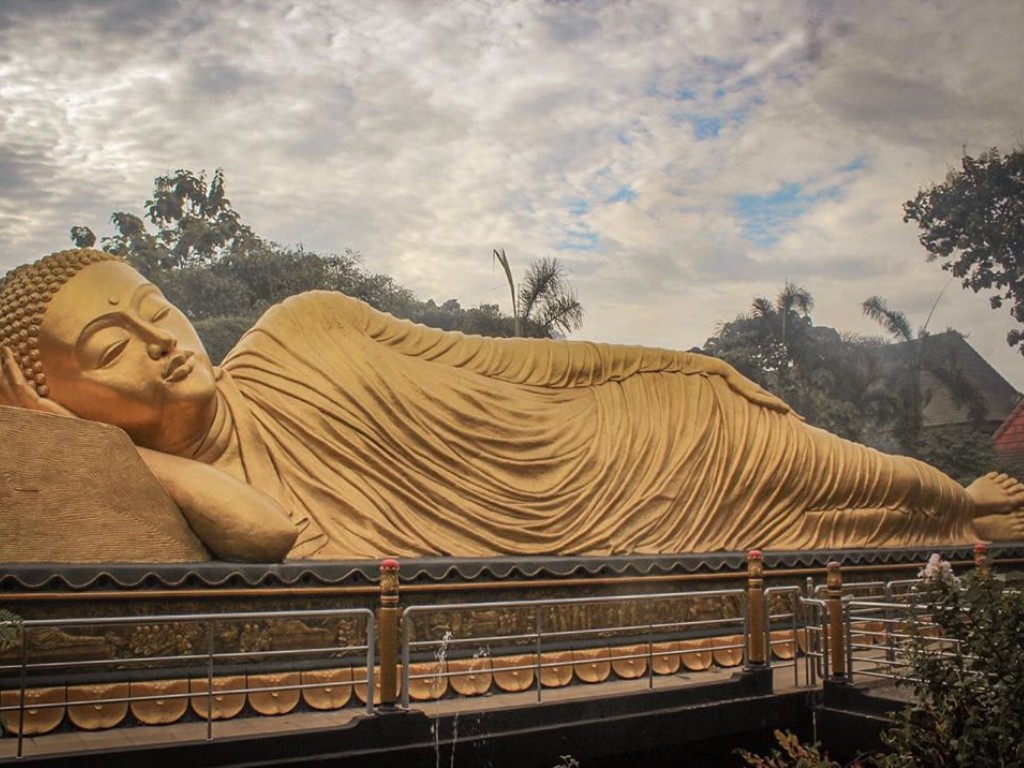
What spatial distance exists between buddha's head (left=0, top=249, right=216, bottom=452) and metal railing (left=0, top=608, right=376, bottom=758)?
1154 millimetres

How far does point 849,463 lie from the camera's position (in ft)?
24.0

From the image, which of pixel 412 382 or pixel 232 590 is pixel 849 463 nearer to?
pixel 412 382

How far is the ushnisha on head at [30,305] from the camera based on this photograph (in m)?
5.21

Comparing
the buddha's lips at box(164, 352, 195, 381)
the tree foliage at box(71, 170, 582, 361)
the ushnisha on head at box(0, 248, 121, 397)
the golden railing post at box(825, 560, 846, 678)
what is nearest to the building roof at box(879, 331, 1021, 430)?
the tree foliage at box(71, 170, 582, 361)

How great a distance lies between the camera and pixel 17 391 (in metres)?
5.18

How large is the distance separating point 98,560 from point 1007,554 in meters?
6.27

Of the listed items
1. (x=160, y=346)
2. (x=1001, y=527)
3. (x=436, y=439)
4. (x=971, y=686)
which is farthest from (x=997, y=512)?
(x=160, y=346)

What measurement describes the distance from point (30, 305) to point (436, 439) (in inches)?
87.3

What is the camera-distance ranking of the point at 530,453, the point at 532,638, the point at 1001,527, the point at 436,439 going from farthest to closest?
the point at 1001,527 < the point at 530,453 < the point at 436,439 < the point at 532,638

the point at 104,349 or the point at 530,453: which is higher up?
the point at 104,349

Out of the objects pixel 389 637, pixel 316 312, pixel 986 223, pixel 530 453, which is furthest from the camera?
pixel 986 223

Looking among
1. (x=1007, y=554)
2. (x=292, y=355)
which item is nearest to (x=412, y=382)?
(x=292, y=355)

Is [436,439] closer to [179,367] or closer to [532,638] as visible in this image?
[532,638]

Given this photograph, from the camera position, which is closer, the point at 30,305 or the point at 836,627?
the point at 30,305
